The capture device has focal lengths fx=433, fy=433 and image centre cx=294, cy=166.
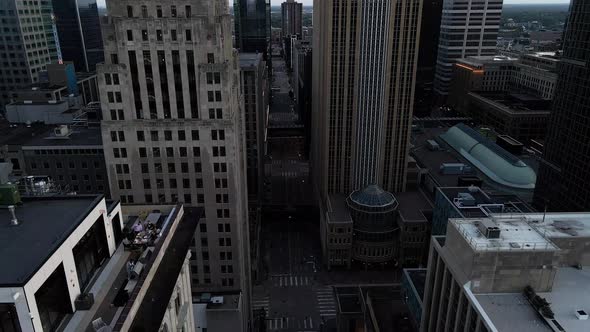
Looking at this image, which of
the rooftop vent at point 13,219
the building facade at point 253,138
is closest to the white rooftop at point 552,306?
the rooftop vent at point 13,219

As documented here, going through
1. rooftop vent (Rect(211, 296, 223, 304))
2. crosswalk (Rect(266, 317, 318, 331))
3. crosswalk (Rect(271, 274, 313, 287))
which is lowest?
crosswalk (Rect(266, 317, 318, 331))

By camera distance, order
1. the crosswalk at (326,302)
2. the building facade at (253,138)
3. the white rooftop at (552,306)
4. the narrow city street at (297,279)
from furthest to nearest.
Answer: the building facade at (253,138)
the crosswalk at (326,302)
the narrow city street at (297,279)
the white rooftop at (552,306)

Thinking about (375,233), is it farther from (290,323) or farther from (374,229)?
(290,323)

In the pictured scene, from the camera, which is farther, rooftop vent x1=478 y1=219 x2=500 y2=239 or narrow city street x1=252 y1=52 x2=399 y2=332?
narrow city street x1=252 y1=52 x2=399 y2=332

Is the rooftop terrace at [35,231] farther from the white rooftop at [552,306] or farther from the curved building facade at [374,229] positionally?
the curved building facade at [374,229]

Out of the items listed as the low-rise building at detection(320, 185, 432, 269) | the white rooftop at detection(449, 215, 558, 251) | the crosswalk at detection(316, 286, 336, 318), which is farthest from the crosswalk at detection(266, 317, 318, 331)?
the white rooftop at detection(449, 215, 558, 251)

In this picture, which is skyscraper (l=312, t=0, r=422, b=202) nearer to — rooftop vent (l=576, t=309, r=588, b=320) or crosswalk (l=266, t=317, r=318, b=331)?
crosswalk (l=266, t=317, r=318, b=331)

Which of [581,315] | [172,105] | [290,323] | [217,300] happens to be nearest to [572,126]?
[581,315]
